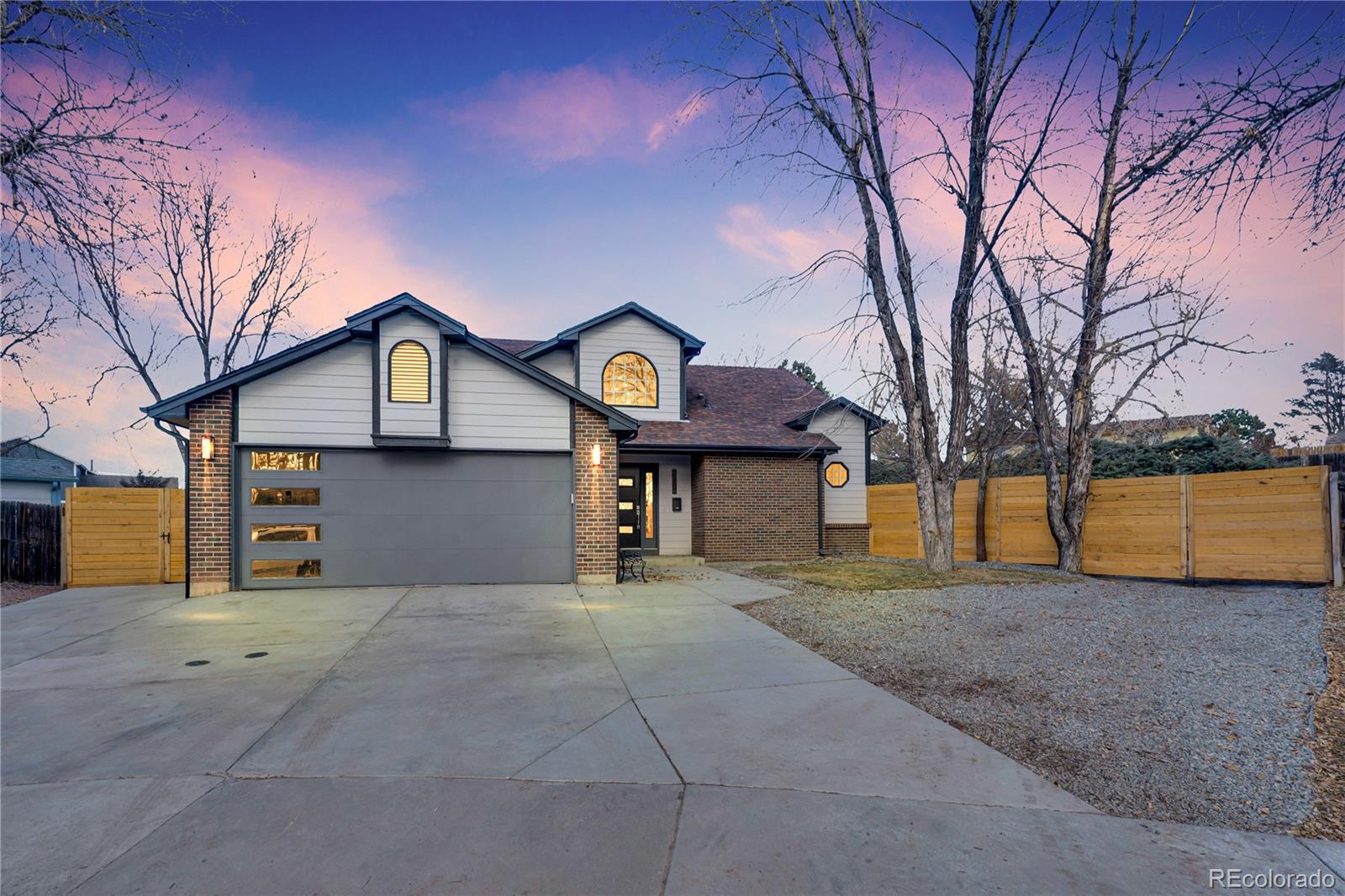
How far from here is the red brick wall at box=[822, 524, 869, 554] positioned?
16.0 metres

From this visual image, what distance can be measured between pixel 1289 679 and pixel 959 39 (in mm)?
11059

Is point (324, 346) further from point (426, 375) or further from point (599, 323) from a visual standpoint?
point (599, 323)

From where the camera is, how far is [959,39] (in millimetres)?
11109

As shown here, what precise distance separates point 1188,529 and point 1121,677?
7.07 m

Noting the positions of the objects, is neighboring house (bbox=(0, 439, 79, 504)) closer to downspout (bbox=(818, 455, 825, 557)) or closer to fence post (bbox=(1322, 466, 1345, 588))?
downspout (bbox=(818, 455, 825, 557))

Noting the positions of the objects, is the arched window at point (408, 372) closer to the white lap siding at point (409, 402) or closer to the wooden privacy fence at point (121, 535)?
the white lap siding at point (409, 402)

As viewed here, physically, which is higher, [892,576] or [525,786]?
[525,786]

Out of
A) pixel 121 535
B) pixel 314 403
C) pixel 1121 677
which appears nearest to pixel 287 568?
pixel 314 403

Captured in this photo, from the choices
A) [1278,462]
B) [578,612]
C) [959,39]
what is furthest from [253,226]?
[1278,462]

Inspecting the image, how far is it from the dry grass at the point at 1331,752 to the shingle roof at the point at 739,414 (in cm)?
959

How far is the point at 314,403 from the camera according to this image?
9781mm

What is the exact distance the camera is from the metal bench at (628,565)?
11219 mm

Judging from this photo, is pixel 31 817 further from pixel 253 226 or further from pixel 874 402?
pixel 253 226

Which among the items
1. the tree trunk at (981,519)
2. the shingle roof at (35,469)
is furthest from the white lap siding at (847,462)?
the shingle roof at (35,469)
